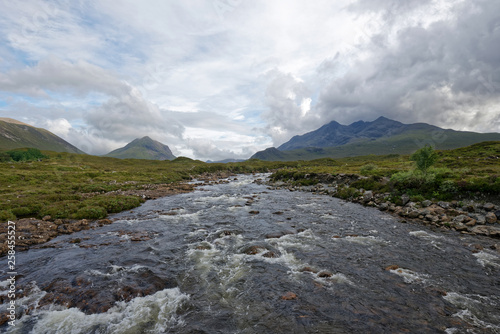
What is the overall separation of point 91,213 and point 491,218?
36.3 metres

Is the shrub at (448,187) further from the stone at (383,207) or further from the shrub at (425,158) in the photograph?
the stone at (383,207)

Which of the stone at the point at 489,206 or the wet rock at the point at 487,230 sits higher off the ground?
the stone at the point at 489,206

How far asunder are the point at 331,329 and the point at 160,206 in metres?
25.9

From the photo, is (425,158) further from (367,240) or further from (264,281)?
(264,281)

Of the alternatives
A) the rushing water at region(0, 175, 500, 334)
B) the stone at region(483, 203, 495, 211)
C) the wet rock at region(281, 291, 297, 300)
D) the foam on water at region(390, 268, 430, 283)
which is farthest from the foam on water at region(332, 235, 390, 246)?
the stone at region(483, 203, 495, 211)

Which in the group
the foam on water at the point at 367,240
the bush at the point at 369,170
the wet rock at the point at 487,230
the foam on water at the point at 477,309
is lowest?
the foam on water at the point at 477,309

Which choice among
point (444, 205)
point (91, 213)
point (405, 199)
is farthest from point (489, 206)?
point (91, 213)

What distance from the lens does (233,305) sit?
914 cm

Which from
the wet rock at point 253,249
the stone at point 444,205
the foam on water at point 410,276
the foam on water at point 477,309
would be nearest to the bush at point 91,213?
the wet rock at point 253,249

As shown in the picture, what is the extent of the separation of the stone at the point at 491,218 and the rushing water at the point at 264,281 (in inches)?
137

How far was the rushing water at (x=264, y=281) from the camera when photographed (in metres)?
8.03

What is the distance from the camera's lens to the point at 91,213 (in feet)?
73.3

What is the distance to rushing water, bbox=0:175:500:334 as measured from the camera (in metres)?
8.03

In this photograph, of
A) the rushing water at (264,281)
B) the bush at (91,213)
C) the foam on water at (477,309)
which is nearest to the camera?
the foam on water at (477,309)
